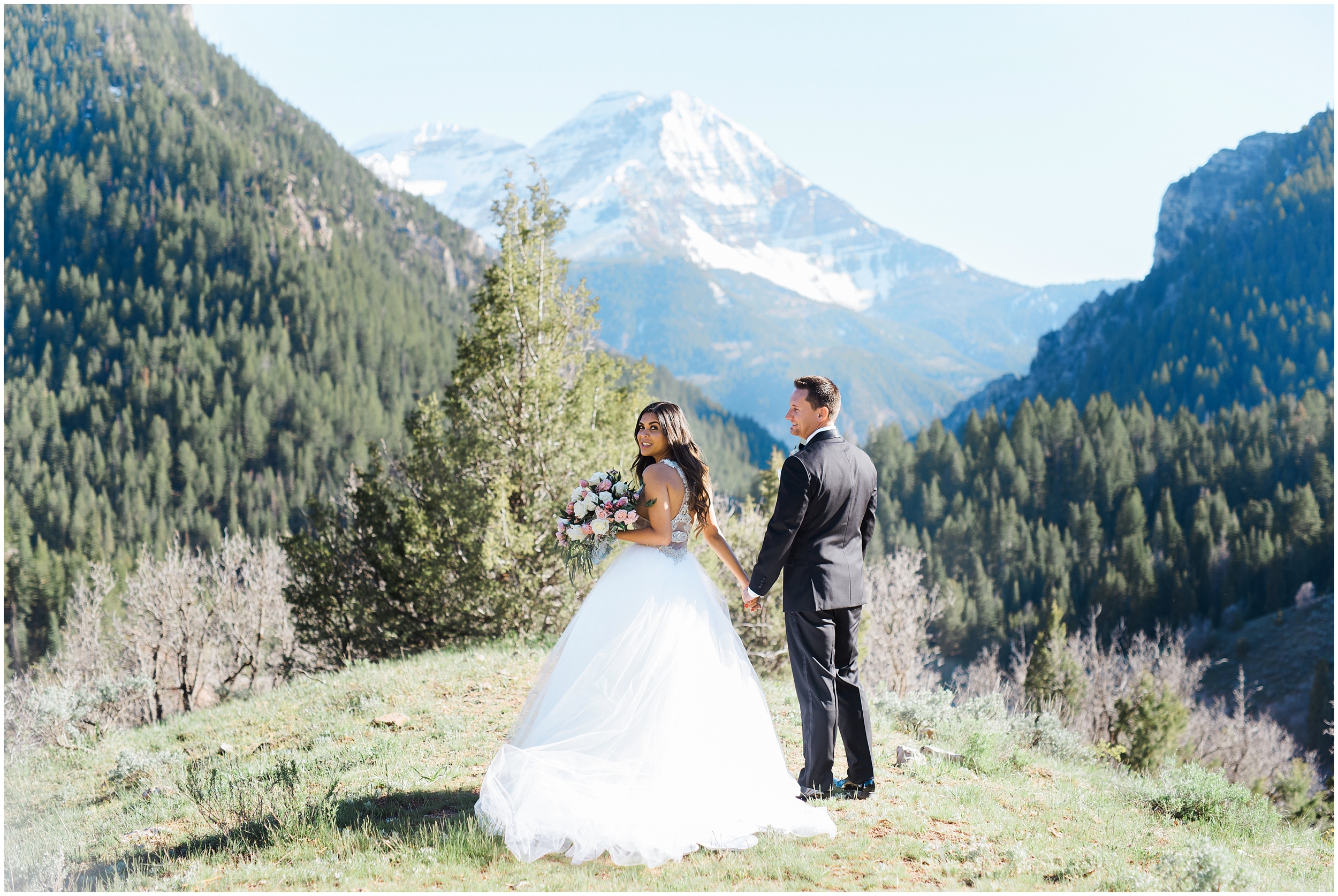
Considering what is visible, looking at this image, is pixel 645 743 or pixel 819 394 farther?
pixel 819 394

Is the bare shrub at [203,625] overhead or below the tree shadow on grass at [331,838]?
below

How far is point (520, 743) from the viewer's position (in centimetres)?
598

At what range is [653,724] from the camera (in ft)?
18.6

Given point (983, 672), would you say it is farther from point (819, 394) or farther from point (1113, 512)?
point (819, 394)

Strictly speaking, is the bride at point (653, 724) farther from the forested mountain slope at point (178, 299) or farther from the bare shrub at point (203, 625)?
the forested mountain slope at point (178, 299)

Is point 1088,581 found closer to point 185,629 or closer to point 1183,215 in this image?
point 185,629

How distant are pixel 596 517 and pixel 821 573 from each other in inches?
64.9

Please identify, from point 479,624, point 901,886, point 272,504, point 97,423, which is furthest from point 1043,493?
point 97,423

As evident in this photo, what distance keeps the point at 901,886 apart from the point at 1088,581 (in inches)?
3817

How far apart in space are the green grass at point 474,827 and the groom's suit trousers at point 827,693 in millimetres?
309

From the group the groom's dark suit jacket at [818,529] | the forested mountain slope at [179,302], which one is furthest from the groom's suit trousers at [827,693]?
the forested mountain slope at [179,302]

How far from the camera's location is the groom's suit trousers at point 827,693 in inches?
232

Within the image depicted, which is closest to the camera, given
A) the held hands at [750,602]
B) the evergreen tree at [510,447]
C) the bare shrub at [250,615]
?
the held hands at [750,602]

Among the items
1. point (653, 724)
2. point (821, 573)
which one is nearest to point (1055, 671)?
point (821, 573)
